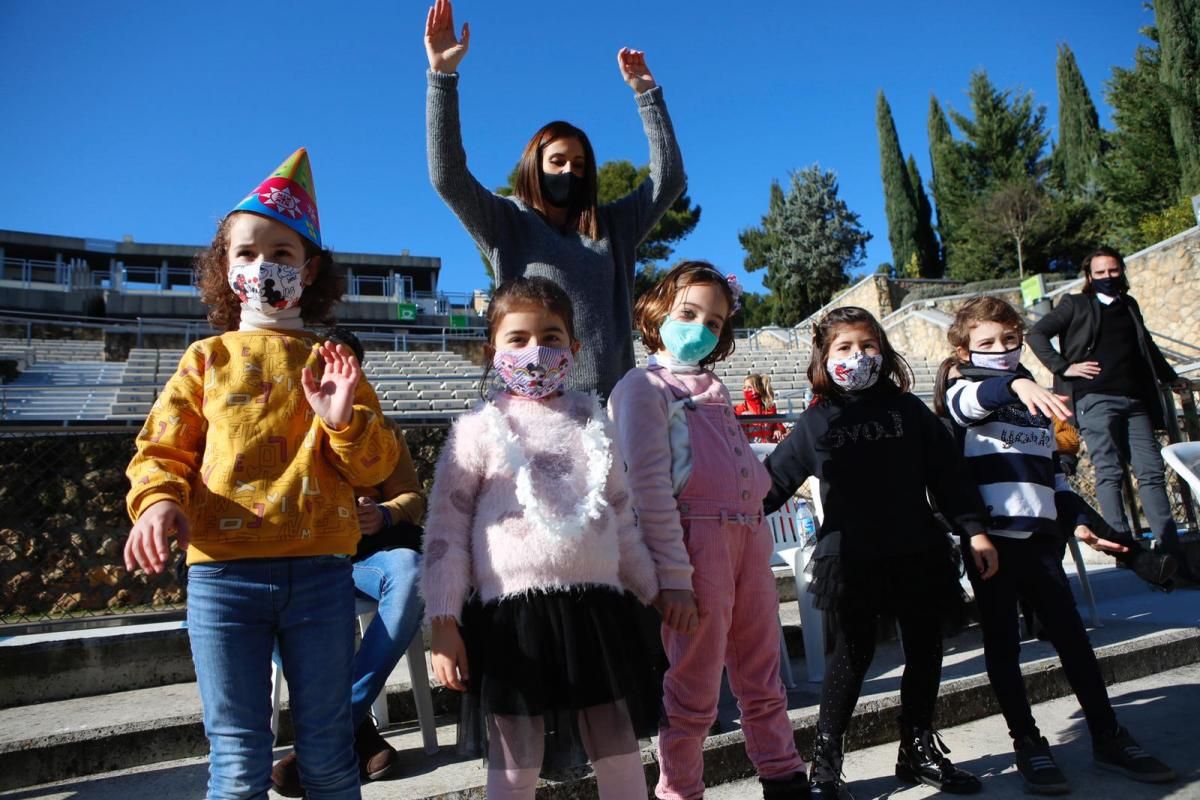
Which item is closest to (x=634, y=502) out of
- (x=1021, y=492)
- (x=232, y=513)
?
(x=232, y=513)

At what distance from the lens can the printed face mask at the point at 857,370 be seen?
2578mm

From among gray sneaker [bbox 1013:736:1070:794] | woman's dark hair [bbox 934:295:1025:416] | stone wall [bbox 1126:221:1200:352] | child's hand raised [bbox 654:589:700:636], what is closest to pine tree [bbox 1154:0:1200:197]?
stone wall [bbox 1126:221:1200:352]

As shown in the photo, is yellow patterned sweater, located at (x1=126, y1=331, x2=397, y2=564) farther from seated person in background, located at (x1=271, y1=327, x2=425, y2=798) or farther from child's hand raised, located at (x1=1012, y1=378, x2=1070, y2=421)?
child's hand raised, located at (x1=1012, y1=378, x2=1070, y2=421)

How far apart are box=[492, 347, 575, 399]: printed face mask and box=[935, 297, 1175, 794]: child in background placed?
1518 millimetres

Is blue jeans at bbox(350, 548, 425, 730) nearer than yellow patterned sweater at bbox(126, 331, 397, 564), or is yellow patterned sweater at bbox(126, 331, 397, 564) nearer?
yellow patterned sweater at bbox(126, 331, 397, 564)

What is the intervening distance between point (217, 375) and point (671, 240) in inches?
1361

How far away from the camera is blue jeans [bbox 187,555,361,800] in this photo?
1696 millimetres

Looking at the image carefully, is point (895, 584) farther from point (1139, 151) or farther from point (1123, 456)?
point (1139, 151)

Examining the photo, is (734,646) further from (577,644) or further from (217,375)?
(217,375)

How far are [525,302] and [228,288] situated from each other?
80 cm

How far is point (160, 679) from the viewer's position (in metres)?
3.48

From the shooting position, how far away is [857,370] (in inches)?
102

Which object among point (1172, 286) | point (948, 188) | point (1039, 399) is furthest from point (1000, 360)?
point (948, 188)

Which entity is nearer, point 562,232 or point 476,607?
point 476,607
